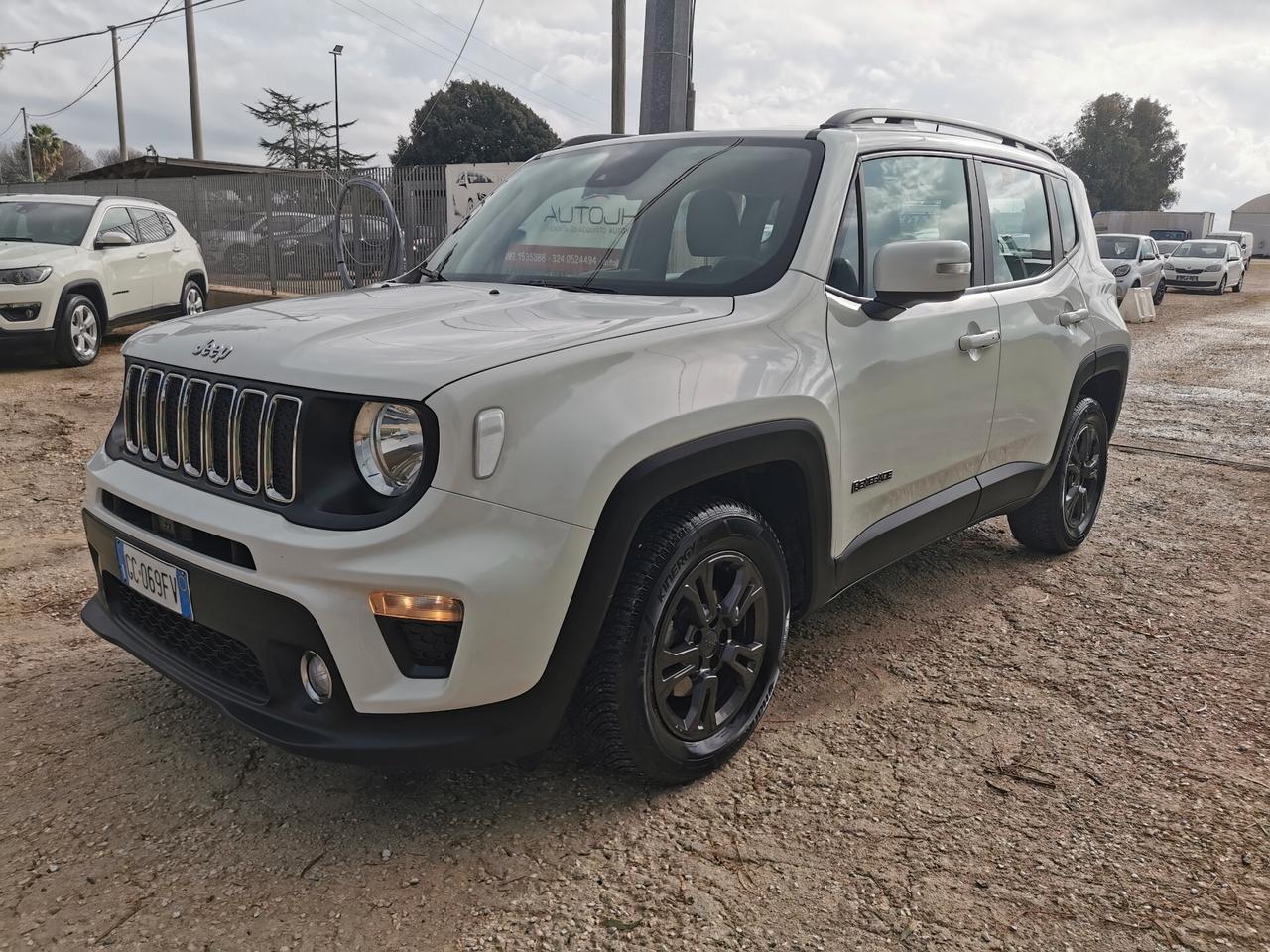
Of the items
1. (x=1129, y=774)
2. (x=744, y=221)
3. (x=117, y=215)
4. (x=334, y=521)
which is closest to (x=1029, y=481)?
(x=1129, y=774)

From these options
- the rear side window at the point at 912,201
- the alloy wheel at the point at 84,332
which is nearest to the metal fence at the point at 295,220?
the alloy wheel at the point at 84,332

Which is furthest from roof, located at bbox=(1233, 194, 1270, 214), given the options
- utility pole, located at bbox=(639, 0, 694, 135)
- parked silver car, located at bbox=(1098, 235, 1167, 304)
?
utility pole, located at bbox=(639, 0, 694, 135)

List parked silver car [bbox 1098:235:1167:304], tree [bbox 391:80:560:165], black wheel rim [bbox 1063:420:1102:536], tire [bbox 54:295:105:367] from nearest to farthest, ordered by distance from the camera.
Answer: black wheel rim [bbox 1063:420:1102:536] < tire [bbox 54:295:105:367] < parked silver car [bbox 1098:235:1167:304] < tree [bbox 391:80:560:165]

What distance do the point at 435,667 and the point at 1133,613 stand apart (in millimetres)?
3057

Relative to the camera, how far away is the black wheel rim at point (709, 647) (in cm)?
256

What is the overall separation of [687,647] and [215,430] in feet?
4.18

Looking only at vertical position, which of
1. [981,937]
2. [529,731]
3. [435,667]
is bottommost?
[981,937]

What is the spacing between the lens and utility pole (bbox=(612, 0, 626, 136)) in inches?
638

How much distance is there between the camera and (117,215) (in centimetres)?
1041

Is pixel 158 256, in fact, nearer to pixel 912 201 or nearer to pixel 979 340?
pixel 912 201

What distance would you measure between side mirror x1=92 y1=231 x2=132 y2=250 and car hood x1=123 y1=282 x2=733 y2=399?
8008 millimetres

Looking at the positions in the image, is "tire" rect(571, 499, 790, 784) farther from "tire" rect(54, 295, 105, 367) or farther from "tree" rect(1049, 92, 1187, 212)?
"tree" rect(1049, 92, 1187, 212)

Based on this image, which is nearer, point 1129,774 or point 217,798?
point 217,798

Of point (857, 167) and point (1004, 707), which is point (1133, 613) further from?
point (857, 167)
